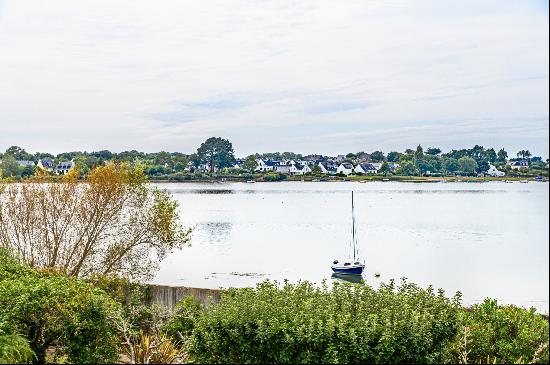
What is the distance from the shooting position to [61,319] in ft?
38.0

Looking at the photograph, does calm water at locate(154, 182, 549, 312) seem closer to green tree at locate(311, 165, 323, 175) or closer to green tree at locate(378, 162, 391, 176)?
green tree at locate(378, 162, 391, 176)

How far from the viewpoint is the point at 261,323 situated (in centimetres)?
945

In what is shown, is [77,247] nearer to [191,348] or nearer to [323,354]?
[191,348]

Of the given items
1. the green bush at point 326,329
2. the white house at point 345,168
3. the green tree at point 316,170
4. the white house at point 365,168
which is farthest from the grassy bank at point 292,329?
the green tree at point 316,170

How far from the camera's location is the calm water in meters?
38.7

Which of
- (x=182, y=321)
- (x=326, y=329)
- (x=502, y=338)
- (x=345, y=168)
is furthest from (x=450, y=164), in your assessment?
(x=326, y=329)

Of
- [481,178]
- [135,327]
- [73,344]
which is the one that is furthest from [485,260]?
[481,178]

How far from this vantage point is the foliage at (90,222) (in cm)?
2094

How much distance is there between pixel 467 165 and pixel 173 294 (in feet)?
460

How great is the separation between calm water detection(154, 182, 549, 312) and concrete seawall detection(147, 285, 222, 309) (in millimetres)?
17066

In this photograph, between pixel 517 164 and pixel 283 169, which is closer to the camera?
pixel 517 164

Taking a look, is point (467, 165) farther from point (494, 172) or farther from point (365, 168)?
point (365, 168)

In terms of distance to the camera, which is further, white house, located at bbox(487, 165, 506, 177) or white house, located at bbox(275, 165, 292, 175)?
white house, located at bbox(275, 165, 292, 175)

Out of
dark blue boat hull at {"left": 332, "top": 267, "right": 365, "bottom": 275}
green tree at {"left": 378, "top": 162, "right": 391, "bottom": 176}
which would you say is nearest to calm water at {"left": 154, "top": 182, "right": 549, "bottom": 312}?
dark blue boat hull at {"left": 332, "top": 267, "right": 365, "bottom": 275}
